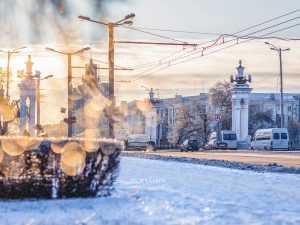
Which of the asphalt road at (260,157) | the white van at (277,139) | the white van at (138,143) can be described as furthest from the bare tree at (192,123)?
the asphalt road at (260,157)

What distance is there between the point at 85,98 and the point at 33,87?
83.4 meters

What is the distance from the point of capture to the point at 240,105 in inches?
2283

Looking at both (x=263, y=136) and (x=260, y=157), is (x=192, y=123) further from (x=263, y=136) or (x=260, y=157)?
(x=260, y=157)

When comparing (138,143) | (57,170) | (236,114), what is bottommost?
(138,143)

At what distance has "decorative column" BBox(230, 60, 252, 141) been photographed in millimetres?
56931

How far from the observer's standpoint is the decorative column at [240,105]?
56.9m

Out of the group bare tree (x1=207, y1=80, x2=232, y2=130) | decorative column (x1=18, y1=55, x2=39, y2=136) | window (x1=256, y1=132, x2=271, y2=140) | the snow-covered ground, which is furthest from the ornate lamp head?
the snow-covered ground

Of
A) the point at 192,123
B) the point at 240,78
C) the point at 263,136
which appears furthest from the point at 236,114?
the point at 192,123

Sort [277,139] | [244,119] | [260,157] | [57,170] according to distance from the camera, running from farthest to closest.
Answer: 1. [244,119]
2. [277,139]
3. [260,157]
4. [57,170]

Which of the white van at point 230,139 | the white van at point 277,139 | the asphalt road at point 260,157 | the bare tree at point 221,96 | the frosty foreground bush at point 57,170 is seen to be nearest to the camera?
the frosty foreground bush at point 57,170

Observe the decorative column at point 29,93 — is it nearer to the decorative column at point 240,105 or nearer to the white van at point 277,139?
the decorative column at point 240,105

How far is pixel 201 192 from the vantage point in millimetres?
9266

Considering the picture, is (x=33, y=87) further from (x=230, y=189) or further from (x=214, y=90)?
(x=230, y=189)

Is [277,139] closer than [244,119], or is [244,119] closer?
[277,139]
